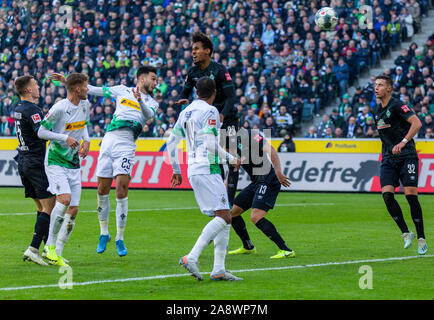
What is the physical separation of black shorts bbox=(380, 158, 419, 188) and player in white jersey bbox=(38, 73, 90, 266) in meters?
4.55

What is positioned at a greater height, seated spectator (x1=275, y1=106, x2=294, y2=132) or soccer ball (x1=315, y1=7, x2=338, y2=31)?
soccer ball (x1=315, y1=7, x2=338, y2=31)

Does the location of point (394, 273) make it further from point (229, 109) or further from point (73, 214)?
point (73, 214)

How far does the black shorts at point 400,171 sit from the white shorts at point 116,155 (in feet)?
12.5

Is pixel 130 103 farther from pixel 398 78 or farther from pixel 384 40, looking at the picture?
pixel 384 40

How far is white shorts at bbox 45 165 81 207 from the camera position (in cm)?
980

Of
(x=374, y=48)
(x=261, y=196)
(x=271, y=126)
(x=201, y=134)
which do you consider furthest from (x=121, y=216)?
(x=374, y=48)

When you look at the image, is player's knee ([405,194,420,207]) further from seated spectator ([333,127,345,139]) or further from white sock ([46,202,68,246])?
seated spectator ([333,127,345,139])

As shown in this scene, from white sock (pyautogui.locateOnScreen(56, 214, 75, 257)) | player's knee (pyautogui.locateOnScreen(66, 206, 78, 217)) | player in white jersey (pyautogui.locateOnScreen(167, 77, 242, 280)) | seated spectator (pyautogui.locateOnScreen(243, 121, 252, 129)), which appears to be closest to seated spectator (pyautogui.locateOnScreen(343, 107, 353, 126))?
seated spectator (pyautogui.locateOnScreen(243, 121, 252, 129))

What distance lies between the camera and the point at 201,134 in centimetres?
838

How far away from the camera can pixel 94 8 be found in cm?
3569

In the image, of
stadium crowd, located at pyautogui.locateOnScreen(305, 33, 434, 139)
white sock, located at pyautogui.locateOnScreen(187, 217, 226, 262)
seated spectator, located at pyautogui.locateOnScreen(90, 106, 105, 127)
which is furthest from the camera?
seated spectator, located at pyautogui.locateOnScreen(90, 106, 105, 127)

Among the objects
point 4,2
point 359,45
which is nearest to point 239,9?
point 359,45

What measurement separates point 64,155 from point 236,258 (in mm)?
2713

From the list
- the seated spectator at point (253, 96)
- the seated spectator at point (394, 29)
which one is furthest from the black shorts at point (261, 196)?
the seated spectator at point (394, 29)
